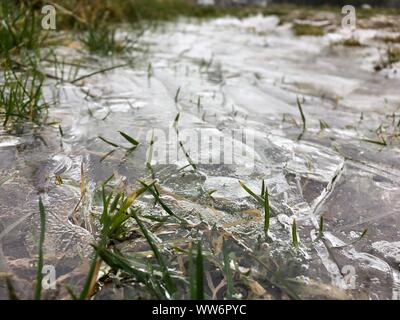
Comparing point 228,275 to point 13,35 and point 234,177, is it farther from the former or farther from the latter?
point 13,35

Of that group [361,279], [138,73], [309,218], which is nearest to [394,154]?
[309,218]

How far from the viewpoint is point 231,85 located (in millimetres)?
2691

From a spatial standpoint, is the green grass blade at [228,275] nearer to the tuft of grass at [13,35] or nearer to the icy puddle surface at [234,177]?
the icy puddle surface at [234,177]

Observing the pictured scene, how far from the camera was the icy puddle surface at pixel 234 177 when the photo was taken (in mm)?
893

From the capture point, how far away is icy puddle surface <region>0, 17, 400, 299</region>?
35.1 inches

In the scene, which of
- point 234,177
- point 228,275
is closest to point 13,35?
point 234,177

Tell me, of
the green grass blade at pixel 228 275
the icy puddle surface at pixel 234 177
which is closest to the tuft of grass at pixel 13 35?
the icy puddle surface at pixel 234 177

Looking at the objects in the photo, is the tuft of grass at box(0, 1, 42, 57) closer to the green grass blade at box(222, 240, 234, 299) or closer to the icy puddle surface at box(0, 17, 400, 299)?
the icy puddle surface at box(0, 17, 400, 299)

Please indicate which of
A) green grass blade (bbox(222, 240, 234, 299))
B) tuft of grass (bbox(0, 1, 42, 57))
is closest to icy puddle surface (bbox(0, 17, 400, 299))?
green grass blade (bbox(222, 240, 234, 299))

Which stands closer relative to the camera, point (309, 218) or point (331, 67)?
point (309, 218)

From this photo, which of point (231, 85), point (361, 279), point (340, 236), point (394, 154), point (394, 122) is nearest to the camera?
point (361, 279)

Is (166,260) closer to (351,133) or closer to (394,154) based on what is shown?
(394,154)

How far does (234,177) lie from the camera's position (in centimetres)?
126

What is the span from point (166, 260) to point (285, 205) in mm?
418
